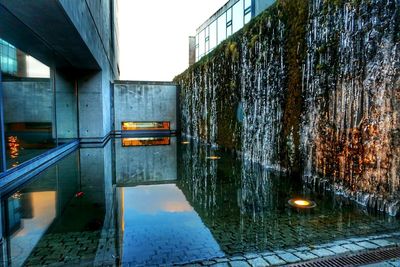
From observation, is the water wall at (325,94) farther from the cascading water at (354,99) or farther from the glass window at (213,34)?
the glass window at (213,34)

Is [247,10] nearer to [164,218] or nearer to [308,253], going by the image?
[164,218]

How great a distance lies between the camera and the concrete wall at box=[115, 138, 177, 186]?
230 inches

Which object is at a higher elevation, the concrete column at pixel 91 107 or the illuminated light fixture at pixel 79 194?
the concrete column at pixel 91 107

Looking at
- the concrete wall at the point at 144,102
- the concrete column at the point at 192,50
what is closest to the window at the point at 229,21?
the concrete wall at the point at 144,102

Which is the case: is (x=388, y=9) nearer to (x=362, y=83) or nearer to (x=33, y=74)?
(x=362, y=83)

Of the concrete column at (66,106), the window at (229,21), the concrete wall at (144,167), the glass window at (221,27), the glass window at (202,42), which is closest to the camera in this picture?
the concrete wall at (144,167)

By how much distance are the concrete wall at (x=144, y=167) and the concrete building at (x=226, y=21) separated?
8.01 meters

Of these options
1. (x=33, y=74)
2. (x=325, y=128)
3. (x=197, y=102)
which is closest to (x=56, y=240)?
(x=325, y=128)

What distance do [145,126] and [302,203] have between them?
14.6 metres

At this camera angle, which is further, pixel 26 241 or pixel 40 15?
pixel 40 15

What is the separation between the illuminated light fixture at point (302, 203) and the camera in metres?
3.95

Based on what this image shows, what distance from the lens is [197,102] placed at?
13.3 m

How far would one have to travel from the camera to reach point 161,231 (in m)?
3.06

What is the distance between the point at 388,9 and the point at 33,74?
779 centimetres
